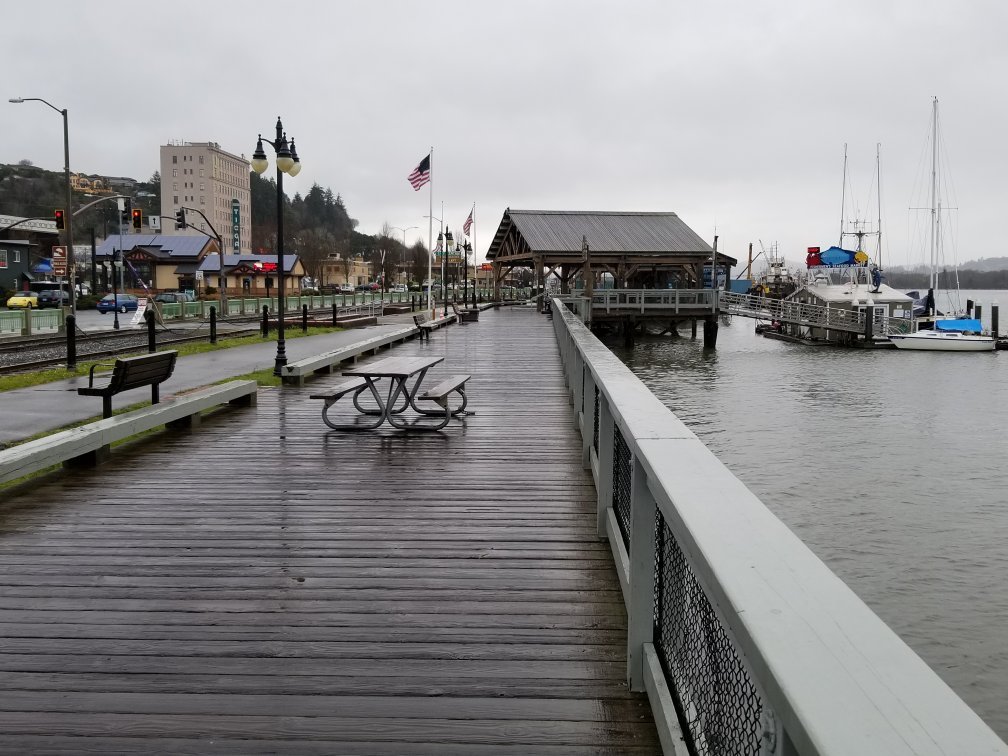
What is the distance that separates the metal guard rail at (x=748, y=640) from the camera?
1324 mm

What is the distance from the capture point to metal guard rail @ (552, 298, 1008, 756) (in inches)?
52.1

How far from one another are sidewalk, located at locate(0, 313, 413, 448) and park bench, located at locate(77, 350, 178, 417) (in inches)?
50.6

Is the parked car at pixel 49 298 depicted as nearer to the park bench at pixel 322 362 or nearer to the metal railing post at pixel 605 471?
the park bench at pixel 322 362

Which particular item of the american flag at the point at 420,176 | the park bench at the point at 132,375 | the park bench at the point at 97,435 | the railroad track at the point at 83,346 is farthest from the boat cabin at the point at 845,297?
the park bench at the point at 132,375

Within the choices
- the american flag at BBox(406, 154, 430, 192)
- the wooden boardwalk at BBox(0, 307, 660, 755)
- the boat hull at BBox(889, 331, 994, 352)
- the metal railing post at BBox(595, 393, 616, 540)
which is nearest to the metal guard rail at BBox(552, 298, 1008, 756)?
the wooden boardwalk at BBox(0, 307, 660, 755)

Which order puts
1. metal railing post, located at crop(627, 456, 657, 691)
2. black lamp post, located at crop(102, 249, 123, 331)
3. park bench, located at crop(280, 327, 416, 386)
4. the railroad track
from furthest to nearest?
black lamp post, located at crop(102, 249, 123, 331), the railroad track, park bench, located at crop(280, 327, 416, 386), metal railing post, located at crop(627, 456, 657, 691)

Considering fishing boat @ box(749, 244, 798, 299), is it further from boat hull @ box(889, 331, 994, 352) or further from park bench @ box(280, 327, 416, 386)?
park bench @ box(280, 327, 416, 386)

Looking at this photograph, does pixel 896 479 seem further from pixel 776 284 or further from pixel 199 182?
pixel 199 182

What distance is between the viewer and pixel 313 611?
4.25 m

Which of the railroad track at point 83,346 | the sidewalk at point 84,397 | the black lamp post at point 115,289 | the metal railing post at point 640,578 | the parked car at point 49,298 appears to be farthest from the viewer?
the parked car at point 49,298

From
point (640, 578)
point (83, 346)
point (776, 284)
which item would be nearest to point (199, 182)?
point (776, 284)

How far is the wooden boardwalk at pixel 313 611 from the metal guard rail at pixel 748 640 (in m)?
0.35

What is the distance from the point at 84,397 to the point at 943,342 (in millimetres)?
48335

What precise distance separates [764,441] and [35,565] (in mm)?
18269
